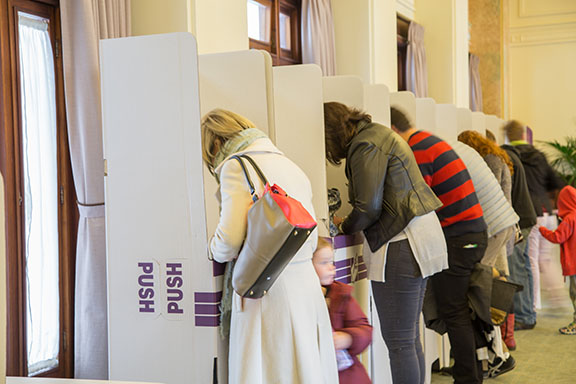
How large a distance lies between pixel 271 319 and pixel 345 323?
217 millimetres

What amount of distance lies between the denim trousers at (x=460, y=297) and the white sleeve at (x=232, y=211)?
1.53m

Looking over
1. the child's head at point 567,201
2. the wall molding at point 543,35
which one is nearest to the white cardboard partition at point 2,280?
the child's head at point 567,201

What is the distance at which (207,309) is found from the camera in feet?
7.50

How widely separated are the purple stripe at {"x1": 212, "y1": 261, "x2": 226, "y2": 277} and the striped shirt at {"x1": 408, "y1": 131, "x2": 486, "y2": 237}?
4.07 feet

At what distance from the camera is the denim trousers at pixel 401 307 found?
2.71 meters

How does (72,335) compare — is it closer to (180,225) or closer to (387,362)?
(180,225)

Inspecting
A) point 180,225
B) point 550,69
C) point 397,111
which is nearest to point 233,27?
point 397,111

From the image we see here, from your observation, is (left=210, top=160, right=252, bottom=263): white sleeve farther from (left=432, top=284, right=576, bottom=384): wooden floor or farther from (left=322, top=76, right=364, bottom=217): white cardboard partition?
(left=432, top=284, right=576, bottom=384): wooden floor

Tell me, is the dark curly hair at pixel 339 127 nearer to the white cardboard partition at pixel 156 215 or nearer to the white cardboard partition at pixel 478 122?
the white cardboard partition at pixel 156 215

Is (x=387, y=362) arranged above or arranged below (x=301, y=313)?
below

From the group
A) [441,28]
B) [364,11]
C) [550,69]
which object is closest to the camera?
[364,11]

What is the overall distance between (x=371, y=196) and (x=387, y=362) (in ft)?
3.34

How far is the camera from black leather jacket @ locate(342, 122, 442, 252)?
262 centimetres

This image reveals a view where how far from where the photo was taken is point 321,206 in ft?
9.09
